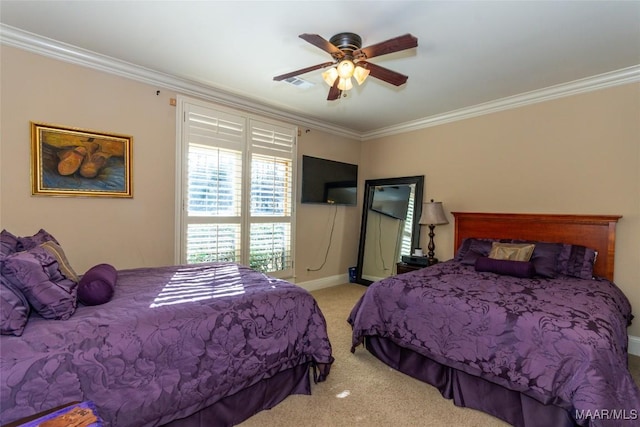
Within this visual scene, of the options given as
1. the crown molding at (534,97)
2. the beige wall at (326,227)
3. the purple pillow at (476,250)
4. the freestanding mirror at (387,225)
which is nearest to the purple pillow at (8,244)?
the beige wall at (326,227)

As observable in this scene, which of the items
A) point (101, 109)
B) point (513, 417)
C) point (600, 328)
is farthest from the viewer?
point (101, 109)

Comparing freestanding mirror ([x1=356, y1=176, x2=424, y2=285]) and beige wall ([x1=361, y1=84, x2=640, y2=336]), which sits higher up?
beige wall ([x1=361, y1=84, x2=640, y2=336])

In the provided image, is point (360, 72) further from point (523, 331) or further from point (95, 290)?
point (95, 290)

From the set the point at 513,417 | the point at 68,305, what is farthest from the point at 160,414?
the point at 513,417

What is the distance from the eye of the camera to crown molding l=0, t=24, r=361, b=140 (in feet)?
8.23

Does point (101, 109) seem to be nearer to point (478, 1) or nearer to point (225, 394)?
point (225, 394)

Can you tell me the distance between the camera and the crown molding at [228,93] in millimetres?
2582

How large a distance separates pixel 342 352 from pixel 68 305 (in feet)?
6.77

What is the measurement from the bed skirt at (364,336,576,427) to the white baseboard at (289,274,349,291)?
2.13 metres

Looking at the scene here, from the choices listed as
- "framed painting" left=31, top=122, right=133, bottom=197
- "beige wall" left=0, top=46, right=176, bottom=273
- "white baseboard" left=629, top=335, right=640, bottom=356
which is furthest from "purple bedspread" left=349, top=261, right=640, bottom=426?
"framed painting" left=31, top=122, right=133, bottom=197

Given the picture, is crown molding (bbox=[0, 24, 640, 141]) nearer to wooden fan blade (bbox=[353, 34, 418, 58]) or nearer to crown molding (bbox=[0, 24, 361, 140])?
crown molding (bbox=[0, 24, 361, 140])

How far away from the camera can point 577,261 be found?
9.50 feet

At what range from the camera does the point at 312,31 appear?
7.79 feet

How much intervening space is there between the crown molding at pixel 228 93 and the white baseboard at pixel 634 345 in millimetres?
2405
